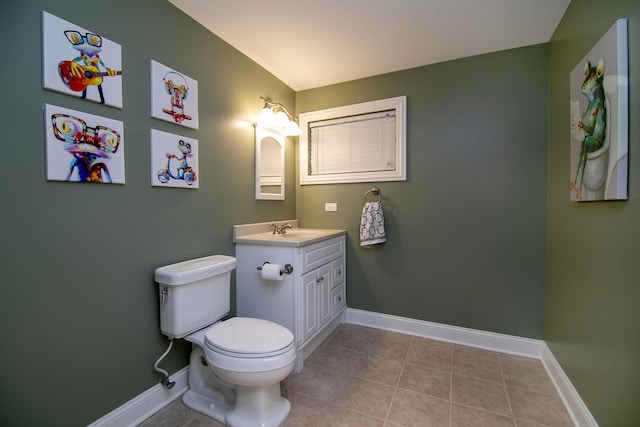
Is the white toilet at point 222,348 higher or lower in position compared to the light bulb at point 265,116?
lower

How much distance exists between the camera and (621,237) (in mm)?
1101

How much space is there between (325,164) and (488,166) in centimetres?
141

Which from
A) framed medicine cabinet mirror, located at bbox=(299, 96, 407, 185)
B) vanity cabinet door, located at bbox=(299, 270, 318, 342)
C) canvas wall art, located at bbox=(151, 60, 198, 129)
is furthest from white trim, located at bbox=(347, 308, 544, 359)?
canvas wall art, located at bbox=(151, 60, 198, 129)

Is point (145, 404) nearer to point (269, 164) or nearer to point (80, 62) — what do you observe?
point (80, 62)

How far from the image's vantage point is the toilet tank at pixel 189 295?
1.40 meters

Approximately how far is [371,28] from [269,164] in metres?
1.28

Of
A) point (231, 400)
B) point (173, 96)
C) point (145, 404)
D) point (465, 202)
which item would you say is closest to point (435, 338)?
point (465, 202)

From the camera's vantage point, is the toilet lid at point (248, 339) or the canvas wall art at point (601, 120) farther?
the toilet lid at point (248, 339)

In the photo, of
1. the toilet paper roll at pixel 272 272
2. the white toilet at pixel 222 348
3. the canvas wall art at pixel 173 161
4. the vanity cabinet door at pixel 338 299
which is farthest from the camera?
the vanity cabinet door at pixel 338 299

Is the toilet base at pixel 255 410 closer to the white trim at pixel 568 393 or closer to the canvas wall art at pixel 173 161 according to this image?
the canvas wall art at pixel 173 161

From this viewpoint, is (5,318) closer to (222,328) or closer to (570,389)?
(222,328)

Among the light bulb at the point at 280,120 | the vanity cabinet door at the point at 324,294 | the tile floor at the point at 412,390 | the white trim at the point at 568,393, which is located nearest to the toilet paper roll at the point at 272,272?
the vanity cabinet door at the point at 324,294

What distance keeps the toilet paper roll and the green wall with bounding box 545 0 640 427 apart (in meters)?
1.62

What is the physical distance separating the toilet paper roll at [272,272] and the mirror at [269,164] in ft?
2.32
